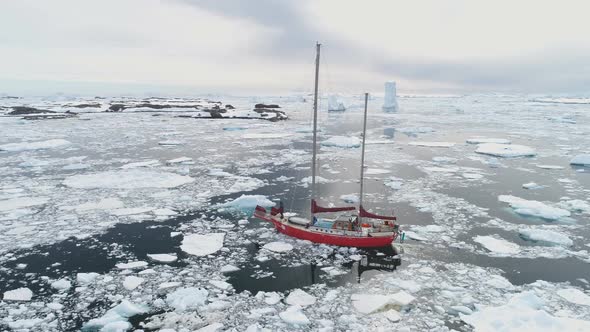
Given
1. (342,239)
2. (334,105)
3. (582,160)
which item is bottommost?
(342,239)

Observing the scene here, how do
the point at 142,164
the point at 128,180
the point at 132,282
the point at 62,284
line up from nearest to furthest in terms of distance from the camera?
1. the point at 62,284
2. the point at 132,282
3. the point at 128,180
4. the point at 142,164

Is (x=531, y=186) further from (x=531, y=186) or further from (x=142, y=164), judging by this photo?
(x=142, y=164)

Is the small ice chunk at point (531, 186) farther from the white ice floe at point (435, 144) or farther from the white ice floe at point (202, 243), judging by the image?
the white ice floe at point (202, 243)

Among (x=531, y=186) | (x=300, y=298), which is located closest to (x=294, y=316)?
(x=300, y=298)

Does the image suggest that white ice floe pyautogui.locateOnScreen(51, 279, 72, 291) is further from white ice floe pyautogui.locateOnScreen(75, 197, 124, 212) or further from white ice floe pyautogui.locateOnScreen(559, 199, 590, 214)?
white ice floe pyautogui.locateOnScreen(559, 199, 590, 214)

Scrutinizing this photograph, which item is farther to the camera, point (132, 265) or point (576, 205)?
point (576, 205)

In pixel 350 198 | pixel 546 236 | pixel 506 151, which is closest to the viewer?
pixel 546 236

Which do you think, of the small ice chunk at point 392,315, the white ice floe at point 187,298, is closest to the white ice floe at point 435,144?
the small ice chunk at point 392,315

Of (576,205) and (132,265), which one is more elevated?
(576,205)
